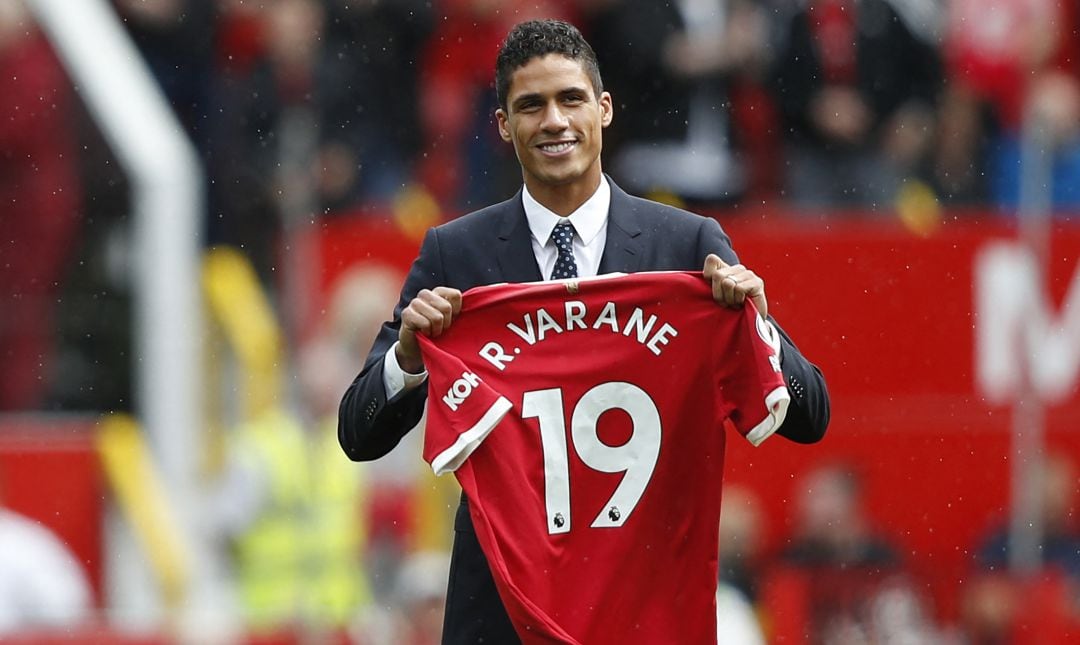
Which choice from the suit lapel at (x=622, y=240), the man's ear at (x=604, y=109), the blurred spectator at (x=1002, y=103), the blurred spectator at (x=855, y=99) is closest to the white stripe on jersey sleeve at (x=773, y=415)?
the suit lapel at (x=622, y=240)

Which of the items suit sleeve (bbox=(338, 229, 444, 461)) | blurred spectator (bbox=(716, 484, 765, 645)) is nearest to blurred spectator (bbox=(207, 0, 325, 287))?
blurred spectator (bbox=(716, 484, 765, 645))

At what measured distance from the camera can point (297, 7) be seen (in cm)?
1155

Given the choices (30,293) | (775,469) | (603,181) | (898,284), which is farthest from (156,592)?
(603,181)

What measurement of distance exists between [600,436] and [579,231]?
0.43 metres

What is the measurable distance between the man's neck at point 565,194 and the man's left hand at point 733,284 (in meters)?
0.32

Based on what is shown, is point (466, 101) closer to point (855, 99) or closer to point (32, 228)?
point (855, 99)

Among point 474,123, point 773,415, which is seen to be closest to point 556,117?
point 773,415

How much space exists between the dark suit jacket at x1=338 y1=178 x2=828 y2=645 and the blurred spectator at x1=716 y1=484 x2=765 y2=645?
3589mm

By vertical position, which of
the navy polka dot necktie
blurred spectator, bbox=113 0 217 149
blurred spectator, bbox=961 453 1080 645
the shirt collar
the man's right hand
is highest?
blurred spectator, bbox=113 0 217 149

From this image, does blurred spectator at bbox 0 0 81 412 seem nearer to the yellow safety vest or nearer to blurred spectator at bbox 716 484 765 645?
the yellow safety vest

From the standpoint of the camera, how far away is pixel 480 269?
4.88 meters

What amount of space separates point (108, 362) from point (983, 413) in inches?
151

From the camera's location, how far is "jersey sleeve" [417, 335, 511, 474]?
4.74m

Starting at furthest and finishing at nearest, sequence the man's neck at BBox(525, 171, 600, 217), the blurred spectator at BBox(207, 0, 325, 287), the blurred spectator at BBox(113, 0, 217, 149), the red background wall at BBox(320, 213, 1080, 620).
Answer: the blurred spectator at BBox(113, 0, 217, 149), the blurred spectator at BBox(207, 0, 325, 287), the red background wall at BBox(320, 213, 1080, 620), the man's neck at BBox(525, 171, 600, 217)
